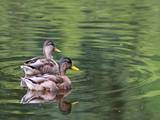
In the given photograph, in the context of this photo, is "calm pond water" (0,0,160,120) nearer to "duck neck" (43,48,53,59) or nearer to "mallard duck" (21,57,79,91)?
"mallard duck" (21,57,79,91)

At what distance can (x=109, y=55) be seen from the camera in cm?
1416

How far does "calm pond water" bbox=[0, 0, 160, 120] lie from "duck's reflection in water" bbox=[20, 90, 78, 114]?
115 millimetres

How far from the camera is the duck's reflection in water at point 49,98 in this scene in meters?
10.5

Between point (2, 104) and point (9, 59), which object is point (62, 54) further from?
point (2, 104)

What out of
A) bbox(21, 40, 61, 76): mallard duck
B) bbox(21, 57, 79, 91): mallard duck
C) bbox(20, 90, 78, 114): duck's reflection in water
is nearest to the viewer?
bbox(20, 90, 78, 114): duck's reflection in water

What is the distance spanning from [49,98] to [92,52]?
3.44 metres

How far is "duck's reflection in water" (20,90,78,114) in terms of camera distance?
10.5m

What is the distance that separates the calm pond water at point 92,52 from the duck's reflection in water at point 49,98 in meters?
0.12

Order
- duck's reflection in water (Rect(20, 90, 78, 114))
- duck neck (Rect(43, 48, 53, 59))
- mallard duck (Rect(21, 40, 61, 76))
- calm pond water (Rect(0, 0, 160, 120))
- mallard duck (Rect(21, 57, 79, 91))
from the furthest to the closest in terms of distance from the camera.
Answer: duck neck (Rect(43, 48, 53, 59)) → mallard duck (Rect(21, 40, 61, 76)) → mallard duck (Rect(21, 57, 79, 91)) → duck's reflection in water (Rect(20, 90, 78, 114)) → calm pond water (Rect(0, 0, 160, 120))

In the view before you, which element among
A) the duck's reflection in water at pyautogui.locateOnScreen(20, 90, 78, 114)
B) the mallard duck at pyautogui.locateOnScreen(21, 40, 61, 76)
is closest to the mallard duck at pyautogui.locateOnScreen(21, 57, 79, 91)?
the duck's reflection in water at pyautogui.locateOnScreen(20, 90, 78, 114)

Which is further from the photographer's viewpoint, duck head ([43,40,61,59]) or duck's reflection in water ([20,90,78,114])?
duck head ([43,40,61,59])

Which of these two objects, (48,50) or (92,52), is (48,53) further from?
(92,52)

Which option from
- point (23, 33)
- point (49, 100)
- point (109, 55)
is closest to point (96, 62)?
point (109, 55)

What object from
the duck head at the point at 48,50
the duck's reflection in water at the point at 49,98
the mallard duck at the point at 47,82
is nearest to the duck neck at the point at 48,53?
the duck head at the point at 48,50
